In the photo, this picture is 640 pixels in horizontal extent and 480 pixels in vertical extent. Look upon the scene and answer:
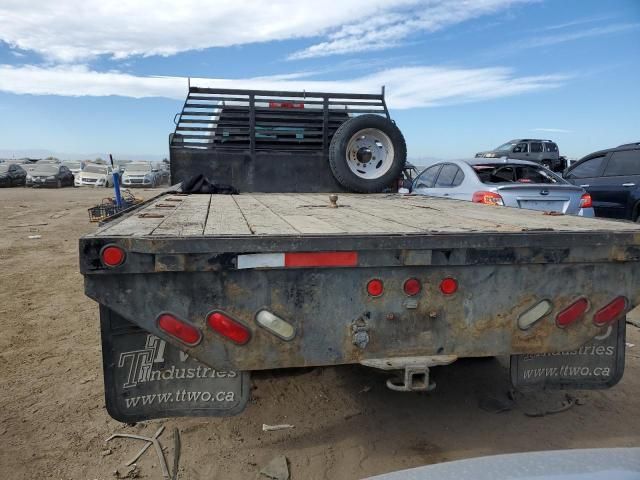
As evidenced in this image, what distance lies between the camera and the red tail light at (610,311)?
2.47 meters

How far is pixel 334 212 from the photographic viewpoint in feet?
10.5

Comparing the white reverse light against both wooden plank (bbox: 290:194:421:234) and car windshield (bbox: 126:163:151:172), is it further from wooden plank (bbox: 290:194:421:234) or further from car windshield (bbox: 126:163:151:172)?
car windshield (bbox: 126:163:151:172)

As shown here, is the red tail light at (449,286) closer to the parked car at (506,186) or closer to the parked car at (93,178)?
the parked car at (506,186)

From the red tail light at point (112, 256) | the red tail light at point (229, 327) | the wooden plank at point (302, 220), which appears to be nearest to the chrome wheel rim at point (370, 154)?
the wooden plank at point (302, 220)

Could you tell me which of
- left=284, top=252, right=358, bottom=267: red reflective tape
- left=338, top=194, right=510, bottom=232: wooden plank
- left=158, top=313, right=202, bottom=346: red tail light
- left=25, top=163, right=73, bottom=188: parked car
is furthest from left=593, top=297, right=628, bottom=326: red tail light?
left=25, top=163, right=73, bottom=188: parked car

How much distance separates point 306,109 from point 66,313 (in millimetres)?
3425

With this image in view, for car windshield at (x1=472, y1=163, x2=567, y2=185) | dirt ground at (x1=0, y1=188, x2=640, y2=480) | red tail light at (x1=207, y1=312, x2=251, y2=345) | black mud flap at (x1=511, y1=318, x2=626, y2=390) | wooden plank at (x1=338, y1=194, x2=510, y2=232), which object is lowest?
dirt ground at (x1=0, y1=188, x2=640, y2=480)

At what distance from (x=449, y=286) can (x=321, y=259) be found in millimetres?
633

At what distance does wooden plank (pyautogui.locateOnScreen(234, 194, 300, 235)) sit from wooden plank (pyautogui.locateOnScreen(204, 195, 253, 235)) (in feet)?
0.11

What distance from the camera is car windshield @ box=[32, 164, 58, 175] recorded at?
95.1 ft

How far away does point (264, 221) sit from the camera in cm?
258

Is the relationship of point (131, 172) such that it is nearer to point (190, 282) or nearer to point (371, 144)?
point (371, 144)

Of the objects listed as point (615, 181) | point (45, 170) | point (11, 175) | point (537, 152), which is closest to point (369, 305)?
point (615, 181)

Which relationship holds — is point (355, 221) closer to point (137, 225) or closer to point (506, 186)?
point (137, 225)
